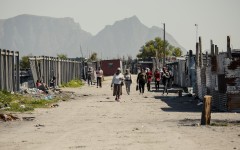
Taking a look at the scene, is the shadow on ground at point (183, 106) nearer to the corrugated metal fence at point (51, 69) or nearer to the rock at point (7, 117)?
the rock at point (7, 117)

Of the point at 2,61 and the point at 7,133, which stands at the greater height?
the point at 2,61

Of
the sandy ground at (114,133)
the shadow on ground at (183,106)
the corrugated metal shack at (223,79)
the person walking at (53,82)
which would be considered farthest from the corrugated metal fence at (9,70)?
the corrugated metal shack at (223,79)

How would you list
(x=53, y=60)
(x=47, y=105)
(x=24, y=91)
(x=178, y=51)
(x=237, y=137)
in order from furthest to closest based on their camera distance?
(x=178, y=51) → (x=53, y=60) → (x=24, y=91) → (x=47, y=105) → (x=237, y=137)

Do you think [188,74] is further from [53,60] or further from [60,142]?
[60,142]

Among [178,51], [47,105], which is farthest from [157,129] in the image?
[178,51]

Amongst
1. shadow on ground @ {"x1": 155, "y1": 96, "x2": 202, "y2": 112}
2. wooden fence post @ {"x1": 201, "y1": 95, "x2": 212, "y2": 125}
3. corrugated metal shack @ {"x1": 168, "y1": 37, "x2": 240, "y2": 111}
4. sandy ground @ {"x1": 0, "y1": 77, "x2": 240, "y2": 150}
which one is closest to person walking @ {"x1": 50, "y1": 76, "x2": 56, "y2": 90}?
shadow on ground @ {"x1": 155, "y1": 96, "x2": 202, "y2": 112}

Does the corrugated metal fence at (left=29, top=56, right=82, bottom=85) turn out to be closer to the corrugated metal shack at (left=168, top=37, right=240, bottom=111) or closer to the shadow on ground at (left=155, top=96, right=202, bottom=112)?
the shadow on ground at (left=155, top=96, right=202, bottom=112)

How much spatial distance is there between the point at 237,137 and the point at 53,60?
33.5 meters

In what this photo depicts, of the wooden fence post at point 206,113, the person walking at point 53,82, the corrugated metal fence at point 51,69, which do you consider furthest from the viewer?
the person walking at point 53,82

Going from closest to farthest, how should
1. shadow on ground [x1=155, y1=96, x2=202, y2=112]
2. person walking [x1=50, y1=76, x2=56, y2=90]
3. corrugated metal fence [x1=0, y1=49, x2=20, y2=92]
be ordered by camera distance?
shadow on ground [x1=155, y1=96, x2=202, y2=112], corrugated metal fence [x1=0, y1=49, x2=20, y2=92], person walking [x1=50, y1=76, x2=56, y2=90]

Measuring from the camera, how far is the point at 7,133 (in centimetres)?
1480

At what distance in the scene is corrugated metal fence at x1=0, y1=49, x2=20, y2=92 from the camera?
94.8ft

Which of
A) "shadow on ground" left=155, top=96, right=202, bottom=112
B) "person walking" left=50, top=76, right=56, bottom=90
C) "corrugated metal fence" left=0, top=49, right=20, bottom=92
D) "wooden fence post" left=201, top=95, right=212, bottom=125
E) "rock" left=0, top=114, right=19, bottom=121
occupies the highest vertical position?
"corrugated metal fence" left=0, top=49, right=20, bottom=92

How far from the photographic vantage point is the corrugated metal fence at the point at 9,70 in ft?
94.8
